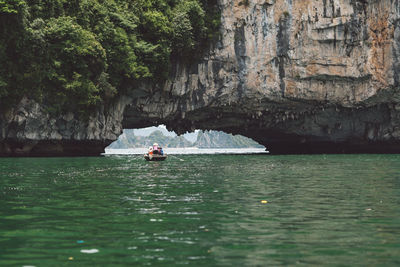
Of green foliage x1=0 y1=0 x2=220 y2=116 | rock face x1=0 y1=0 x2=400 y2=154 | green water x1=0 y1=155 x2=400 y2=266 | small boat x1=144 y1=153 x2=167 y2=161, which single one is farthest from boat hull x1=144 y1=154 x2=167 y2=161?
green water x1=0 y1=155 x2=400 y2=266

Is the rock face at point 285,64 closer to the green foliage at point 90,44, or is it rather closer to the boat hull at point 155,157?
the green foliage at point 90,44

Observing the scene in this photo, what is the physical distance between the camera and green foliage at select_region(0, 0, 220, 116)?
36.3 metres

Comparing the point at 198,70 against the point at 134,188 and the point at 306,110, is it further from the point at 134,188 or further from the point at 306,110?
the point at 134,188

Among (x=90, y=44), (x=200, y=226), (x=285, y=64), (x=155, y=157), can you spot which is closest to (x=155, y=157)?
(x=155, y=157)

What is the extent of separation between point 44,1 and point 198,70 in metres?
16.8

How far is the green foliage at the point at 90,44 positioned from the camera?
119 feet

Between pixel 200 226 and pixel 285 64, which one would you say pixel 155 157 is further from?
pixel 200 226

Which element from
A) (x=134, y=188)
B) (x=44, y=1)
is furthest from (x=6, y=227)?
(x=44, y=1)

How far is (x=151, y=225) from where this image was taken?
28.6 ft

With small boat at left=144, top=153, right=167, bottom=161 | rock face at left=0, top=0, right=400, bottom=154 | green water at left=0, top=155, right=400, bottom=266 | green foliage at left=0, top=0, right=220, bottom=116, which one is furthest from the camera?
rock face at left=0, top=0, right=400, bottom=154

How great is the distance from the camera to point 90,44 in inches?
1527

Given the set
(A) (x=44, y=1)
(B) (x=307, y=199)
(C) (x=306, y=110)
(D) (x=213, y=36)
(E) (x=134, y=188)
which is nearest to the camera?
(B) (x=307, y=199)

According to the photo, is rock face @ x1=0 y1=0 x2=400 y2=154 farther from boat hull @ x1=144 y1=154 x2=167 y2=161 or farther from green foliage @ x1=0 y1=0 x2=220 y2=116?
boat hull @ x1=144 y1=154 x2=167 y2=161

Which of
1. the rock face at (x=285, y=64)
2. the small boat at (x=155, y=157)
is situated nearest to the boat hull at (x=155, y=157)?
the small boat at (x=155, y=157)
